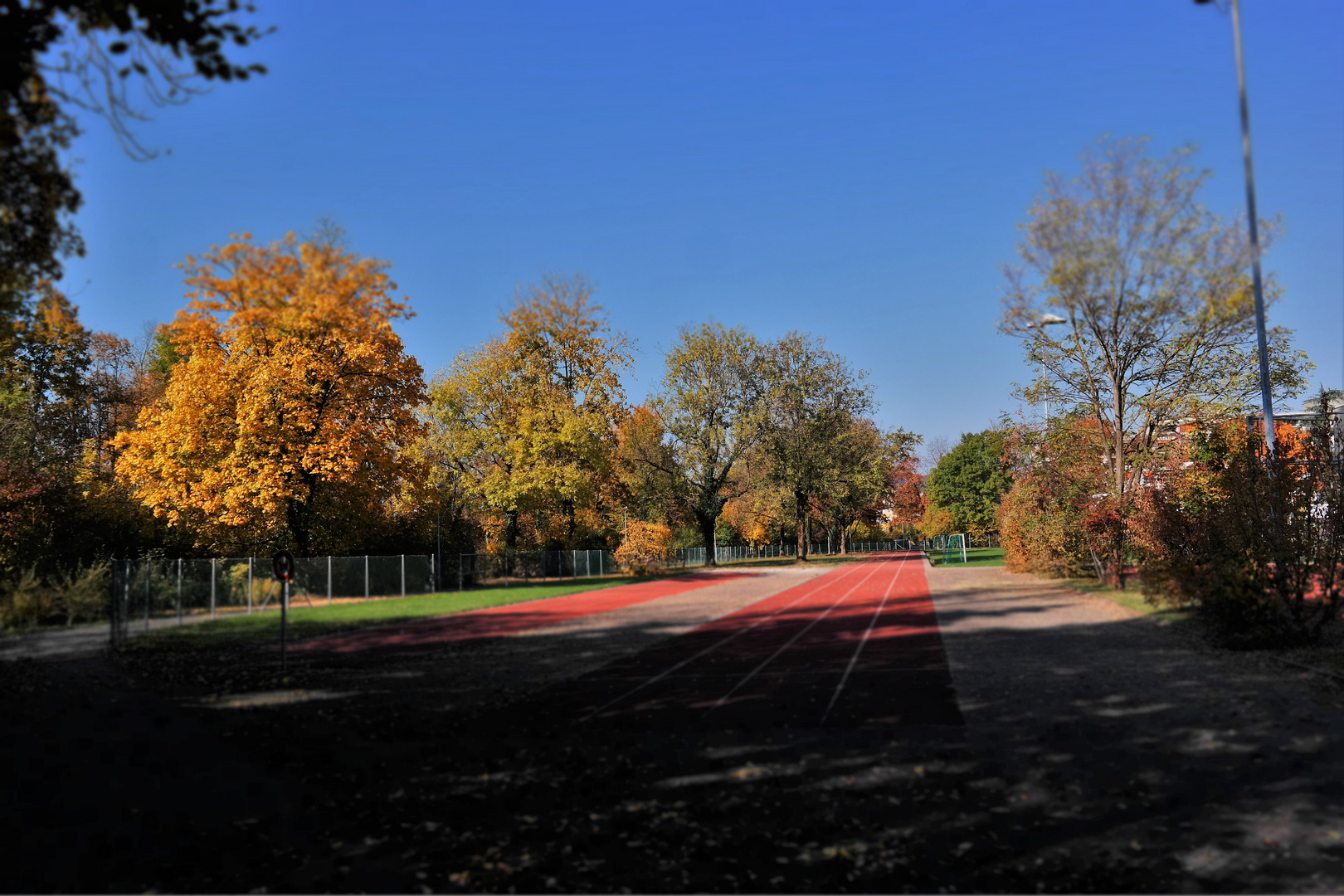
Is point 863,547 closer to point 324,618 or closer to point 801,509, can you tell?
point 801,509

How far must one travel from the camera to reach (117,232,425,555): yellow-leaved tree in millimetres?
28891

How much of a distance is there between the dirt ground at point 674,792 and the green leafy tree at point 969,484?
77.7m

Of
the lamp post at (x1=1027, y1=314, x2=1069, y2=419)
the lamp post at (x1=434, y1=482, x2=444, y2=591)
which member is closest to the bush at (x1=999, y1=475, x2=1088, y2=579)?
the lamp post at (x1=1027, y1=314, x2=1069, y2=419)

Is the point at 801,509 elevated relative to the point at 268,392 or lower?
lower

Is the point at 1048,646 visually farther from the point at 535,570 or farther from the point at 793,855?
the point at 535,570

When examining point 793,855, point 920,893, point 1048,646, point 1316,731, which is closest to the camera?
point 920,893

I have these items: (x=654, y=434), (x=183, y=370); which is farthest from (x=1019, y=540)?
(x=183, y=370)

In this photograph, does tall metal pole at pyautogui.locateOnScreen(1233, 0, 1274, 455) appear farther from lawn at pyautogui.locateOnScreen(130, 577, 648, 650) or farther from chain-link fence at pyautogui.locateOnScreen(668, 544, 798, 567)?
chain-link fence at pyautogui.locateOnScreen(668, 544, 798, 567)

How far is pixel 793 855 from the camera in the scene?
17.7 ft

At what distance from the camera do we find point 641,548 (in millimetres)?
47219

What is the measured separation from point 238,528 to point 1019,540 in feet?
106

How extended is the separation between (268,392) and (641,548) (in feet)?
75.5

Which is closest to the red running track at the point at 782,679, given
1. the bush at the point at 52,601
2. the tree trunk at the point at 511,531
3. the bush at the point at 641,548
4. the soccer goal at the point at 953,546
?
the bush at the point at 52,601

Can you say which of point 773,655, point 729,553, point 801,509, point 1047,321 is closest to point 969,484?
point 729,553
